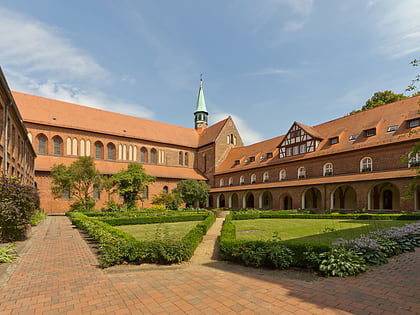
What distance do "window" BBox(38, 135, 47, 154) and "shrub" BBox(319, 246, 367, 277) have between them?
3596 cm

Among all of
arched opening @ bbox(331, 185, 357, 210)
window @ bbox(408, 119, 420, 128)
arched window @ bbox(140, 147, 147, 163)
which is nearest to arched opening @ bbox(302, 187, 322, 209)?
arched opening @ bbox(331, 185, 357, 210)

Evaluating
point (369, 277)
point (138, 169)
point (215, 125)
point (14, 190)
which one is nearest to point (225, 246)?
point (369, 277)

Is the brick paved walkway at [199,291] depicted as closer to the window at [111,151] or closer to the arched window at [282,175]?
the arched window at [282,175]

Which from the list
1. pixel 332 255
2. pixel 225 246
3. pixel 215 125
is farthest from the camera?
pixel 215 125

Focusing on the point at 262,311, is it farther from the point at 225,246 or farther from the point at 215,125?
the point at 215,125

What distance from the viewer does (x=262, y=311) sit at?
13.9ft

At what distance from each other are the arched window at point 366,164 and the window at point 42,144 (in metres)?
36.1

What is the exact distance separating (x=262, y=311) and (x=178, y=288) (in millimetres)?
1858

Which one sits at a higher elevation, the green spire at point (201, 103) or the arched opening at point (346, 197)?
the green spire at point (201, 103)

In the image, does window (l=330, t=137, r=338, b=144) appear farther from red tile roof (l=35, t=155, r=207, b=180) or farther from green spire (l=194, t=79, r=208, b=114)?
green spire (l=194, t=79, r=208, b=114)

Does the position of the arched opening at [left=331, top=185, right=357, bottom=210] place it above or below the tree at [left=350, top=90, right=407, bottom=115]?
below

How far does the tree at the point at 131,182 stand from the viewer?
29203 mm

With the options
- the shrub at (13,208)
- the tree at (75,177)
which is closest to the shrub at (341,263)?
the shrub at (13,208)

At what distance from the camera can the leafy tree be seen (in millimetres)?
32875
